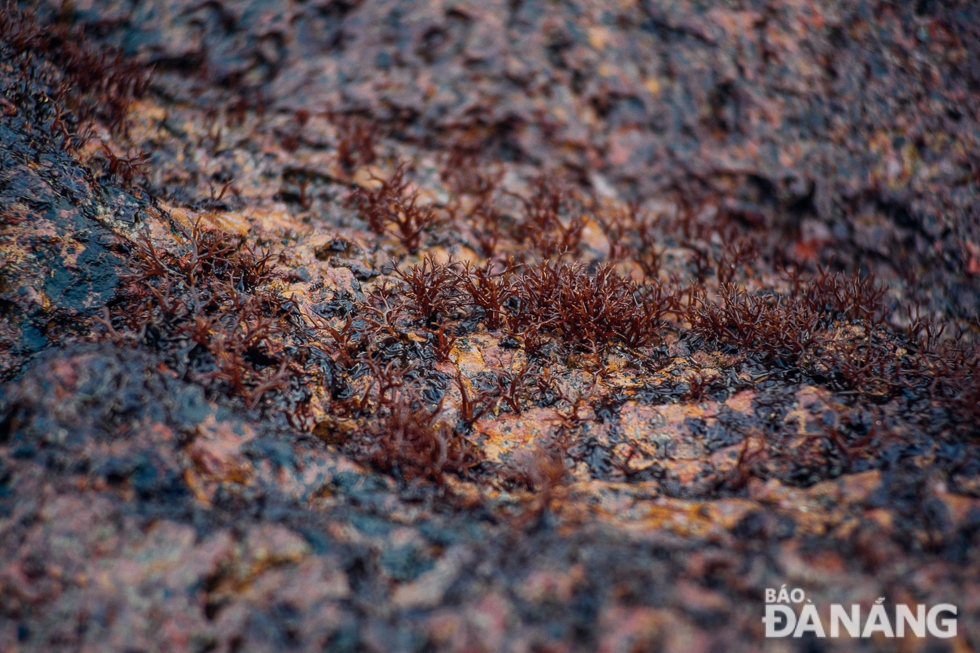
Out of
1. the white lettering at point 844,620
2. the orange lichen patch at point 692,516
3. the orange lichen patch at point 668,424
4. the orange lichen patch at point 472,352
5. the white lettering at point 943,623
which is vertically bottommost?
the orange lichen patch at point 472,352

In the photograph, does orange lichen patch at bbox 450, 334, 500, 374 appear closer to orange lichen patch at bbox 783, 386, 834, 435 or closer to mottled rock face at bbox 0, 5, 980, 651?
mottled rock face at bbox 0, 5, 980, 651

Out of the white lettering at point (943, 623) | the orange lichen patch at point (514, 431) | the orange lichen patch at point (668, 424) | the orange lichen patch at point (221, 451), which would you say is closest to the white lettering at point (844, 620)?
the white lettering at point (943, 623)

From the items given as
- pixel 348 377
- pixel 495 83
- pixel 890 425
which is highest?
pixel 495 83

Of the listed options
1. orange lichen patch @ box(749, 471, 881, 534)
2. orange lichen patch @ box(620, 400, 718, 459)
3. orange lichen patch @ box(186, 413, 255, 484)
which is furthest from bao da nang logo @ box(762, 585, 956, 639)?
orange lichen patch @ box(186, 413, 255, 484)

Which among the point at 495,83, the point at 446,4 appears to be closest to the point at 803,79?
the point at 495,83

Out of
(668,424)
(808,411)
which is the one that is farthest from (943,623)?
(668,424)

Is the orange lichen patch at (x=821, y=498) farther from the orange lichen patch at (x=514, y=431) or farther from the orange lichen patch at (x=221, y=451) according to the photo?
the orange lichen patch at (x=221, y=451)

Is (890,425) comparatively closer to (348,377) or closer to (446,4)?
(348,377)
